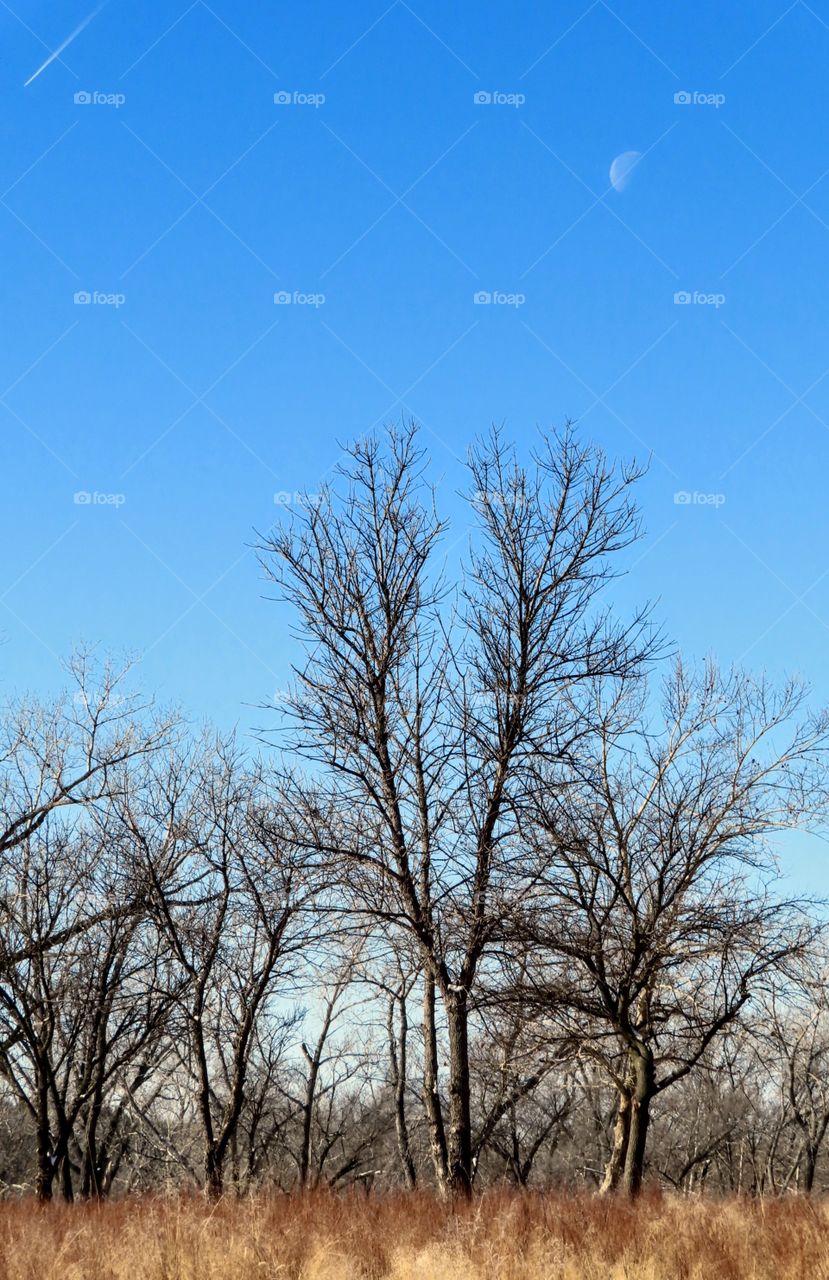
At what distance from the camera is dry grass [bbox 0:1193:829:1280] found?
8.12 m

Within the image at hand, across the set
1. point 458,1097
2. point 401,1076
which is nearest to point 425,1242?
point 458,1097

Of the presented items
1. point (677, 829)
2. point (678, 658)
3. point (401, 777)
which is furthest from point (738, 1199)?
point (678, 658)

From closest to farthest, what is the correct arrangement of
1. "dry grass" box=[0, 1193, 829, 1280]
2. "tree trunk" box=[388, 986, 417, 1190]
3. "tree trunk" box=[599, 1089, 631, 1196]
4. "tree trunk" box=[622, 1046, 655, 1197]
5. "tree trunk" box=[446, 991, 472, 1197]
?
"dry grass" box=[0, 1193, 829, 1280], "tree trunk" box=[446, 991, 472, 1197], "tree trunk" box=[622, 1046, 655, 1197], "tree trunk" box=[599, 1089, 631, 1196], "tree trunk" box=[388, 986, 417, 1190]

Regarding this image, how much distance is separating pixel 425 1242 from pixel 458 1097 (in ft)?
13.5

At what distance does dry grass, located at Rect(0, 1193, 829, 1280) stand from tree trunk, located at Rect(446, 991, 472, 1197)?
1802 mm

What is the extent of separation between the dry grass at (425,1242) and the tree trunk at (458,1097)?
1.80m

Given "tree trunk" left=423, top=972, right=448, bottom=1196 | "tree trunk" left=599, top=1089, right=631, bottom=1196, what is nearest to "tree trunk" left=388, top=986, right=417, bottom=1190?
"tree trunk" left=599, top=1089, right=631, bottom=1196

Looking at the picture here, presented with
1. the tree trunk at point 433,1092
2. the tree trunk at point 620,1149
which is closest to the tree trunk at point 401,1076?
the tree trunk at point 620,1149

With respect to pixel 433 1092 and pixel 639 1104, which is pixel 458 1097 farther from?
pixel 639 1104

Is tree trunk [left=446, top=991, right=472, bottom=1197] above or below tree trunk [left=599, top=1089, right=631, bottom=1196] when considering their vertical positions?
above

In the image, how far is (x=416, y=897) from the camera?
13.5m

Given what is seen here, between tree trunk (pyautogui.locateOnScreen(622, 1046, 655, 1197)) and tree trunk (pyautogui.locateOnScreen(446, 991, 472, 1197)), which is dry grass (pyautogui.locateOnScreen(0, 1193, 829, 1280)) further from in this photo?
tree trunk (pyautogui.locateOnScreen(622, 1046, 655, 1197))

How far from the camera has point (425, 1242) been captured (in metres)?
9.14

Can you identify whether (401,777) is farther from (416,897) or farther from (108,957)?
(108,957)
